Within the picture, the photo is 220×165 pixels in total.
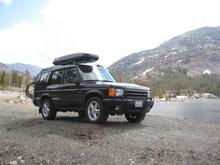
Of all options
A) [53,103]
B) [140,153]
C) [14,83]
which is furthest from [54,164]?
[14,83]

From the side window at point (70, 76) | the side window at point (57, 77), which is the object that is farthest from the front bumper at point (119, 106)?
the side window at point (57, 77)

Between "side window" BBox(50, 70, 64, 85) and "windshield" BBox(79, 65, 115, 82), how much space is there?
120cm

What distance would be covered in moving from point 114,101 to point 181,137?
2.80 m

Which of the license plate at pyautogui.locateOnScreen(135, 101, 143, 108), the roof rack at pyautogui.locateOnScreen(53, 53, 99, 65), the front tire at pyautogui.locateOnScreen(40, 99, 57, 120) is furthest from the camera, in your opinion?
the front tire at pyautogui.locateOnScreen(40, 99, 57, 120)

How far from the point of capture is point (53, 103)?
1507 cm

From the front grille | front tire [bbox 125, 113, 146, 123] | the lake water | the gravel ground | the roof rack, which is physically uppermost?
the roof rack

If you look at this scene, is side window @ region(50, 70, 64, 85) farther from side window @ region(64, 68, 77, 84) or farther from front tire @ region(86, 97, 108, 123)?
front tire @ region(86, 97, 108, 123)

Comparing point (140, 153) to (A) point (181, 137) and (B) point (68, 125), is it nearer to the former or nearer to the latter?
(A) point (181, 137)

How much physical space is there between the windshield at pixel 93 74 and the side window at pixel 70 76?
0.33m

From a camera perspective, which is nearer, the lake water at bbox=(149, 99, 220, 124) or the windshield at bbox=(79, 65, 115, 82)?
the windshield at bbox=(79, 65, 115, 82)

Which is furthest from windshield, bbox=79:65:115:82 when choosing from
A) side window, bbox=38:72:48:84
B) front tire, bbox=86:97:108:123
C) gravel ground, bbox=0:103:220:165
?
side window, bbox=38:72:48:84

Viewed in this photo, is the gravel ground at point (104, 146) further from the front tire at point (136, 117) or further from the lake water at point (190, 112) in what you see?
the lake water at point (190, 112)

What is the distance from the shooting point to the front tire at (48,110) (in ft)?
49.5

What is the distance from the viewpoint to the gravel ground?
7.77 metres
